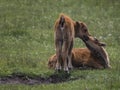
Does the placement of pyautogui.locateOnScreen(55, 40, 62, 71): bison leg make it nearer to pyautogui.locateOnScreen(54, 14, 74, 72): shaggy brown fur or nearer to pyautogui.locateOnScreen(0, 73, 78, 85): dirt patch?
pyautogui.locateOnScreen(54, 14, 74, 72): shaggy brown fur

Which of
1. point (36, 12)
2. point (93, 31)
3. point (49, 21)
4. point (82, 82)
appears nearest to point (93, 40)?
point (82, 82)

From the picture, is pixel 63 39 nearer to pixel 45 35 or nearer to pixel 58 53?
pixel 58 53

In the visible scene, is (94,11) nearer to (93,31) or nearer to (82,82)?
(93,31)

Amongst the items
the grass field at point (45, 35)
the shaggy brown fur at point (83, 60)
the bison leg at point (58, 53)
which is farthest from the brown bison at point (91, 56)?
the bison leg at point (58, 53)

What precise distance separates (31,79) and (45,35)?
7338 mm

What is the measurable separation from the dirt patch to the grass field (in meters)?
0.18

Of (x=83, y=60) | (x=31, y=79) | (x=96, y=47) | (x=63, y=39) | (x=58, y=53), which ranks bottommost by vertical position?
(x=31, y=79)

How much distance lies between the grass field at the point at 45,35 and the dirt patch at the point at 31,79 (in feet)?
0.59

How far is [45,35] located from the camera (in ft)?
73.0

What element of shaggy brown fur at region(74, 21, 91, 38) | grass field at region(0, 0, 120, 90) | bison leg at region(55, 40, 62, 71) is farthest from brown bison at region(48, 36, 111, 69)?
bison leg at region(55, 40, 62, 71)

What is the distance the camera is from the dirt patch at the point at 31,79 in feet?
48.3

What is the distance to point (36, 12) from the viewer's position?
89.8 ft

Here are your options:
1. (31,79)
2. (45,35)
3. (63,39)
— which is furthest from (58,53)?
(45,35)

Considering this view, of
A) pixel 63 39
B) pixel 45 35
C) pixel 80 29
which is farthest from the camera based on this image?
pixel 45 35
